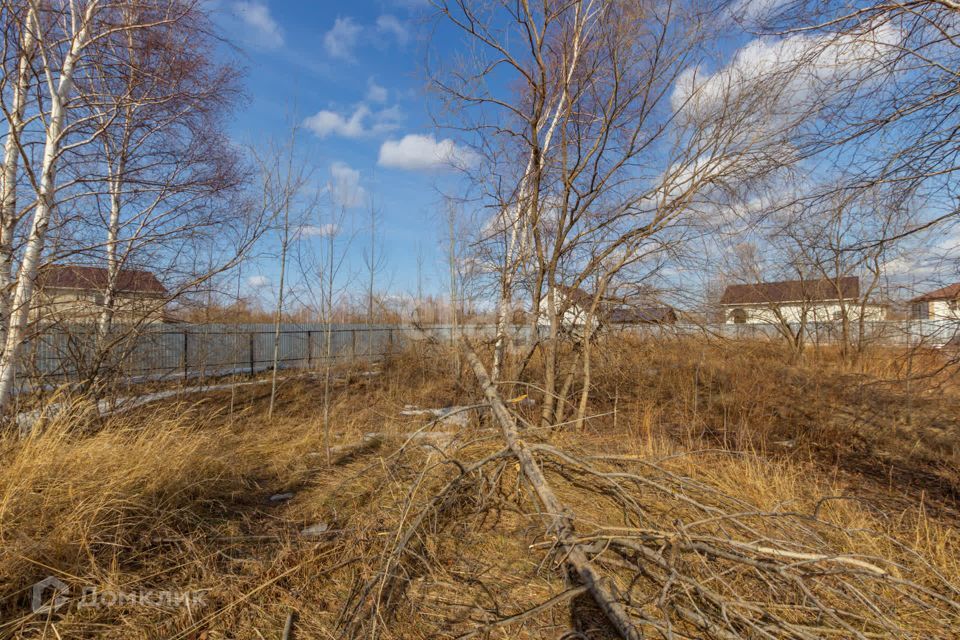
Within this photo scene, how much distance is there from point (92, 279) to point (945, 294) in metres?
9.21

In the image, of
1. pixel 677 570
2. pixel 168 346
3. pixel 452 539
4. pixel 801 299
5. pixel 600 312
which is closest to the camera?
pixel 677 570

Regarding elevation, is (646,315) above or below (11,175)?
below

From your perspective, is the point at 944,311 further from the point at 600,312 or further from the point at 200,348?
the point at 200,348

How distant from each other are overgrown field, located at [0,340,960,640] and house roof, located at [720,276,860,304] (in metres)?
9.20

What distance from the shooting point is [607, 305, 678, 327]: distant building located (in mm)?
4820

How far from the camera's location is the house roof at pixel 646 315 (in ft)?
15.8

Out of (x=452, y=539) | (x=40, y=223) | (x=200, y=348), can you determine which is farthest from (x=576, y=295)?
(x=200, y=348)

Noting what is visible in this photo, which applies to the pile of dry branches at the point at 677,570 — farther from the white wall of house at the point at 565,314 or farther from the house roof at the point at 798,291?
the house roof at the point at 798,291

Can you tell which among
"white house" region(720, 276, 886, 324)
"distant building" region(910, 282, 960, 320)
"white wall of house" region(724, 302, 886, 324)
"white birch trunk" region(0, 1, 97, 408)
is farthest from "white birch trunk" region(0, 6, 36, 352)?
"white wall of house" region(724, 302, 886, 324)

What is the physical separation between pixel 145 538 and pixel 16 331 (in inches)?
94.5

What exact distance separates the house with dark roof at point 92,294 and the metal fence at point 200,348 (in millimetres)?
206

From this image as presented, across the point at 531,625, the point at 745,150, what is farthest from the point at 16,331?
the point at 745,150

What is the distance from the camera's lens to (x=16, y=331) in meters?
3.34

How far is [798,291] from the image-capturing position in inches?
567
